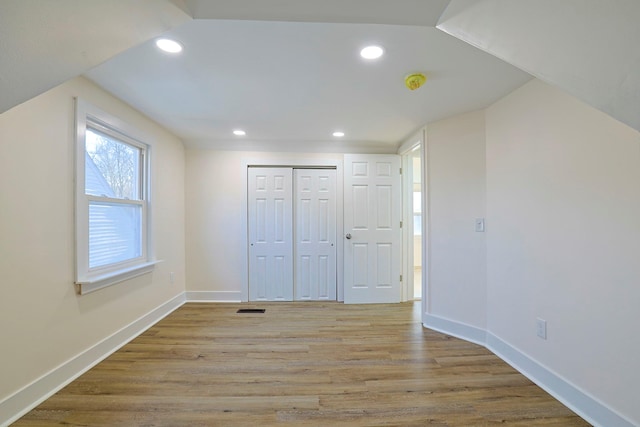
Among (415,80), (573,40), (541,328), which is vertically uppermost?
(415,80)

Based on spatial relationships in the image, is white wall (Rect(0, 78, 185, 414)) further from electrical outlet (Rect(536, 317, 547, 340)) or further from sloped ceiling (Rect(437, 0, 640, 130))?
electrical outlet (Rect(536, 317, 547, 340))

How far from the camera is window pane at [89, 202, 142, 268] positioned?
2.09 m

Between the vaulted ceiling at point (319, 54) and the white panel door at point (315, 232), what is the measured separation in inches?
43.2

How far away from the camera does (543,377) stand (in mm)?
1764

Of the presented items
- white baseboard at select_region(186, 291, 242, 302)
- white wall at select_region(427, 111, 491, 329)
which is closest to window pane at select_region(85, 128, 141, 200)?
white baseboard at select_region(186, 291, 242, 302)

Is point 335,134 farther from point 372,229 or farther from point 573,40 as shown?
point 573,40

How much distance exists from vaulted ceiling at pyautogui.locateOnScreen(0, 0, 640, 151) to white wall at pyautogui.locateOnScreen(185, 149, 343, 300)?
2.97 feet

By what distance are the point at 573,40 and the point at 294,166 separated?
2.97 metres

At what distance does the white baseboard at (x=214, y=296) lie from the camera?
11.5 feet

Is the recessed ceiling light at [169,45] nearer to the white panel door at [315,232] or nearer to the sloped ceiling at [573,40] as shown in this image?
the sloped ceiling at [573,40]

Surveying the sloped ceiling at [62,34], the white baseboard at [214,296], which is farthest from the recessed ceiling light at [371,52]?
the white baseboard at [214,296]

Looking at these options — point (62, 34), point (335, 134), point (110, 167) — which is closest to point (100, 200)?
point (110, 167)

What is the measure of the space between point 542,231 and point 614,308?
0.58m

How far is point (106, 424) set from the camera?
1438 millimetres
